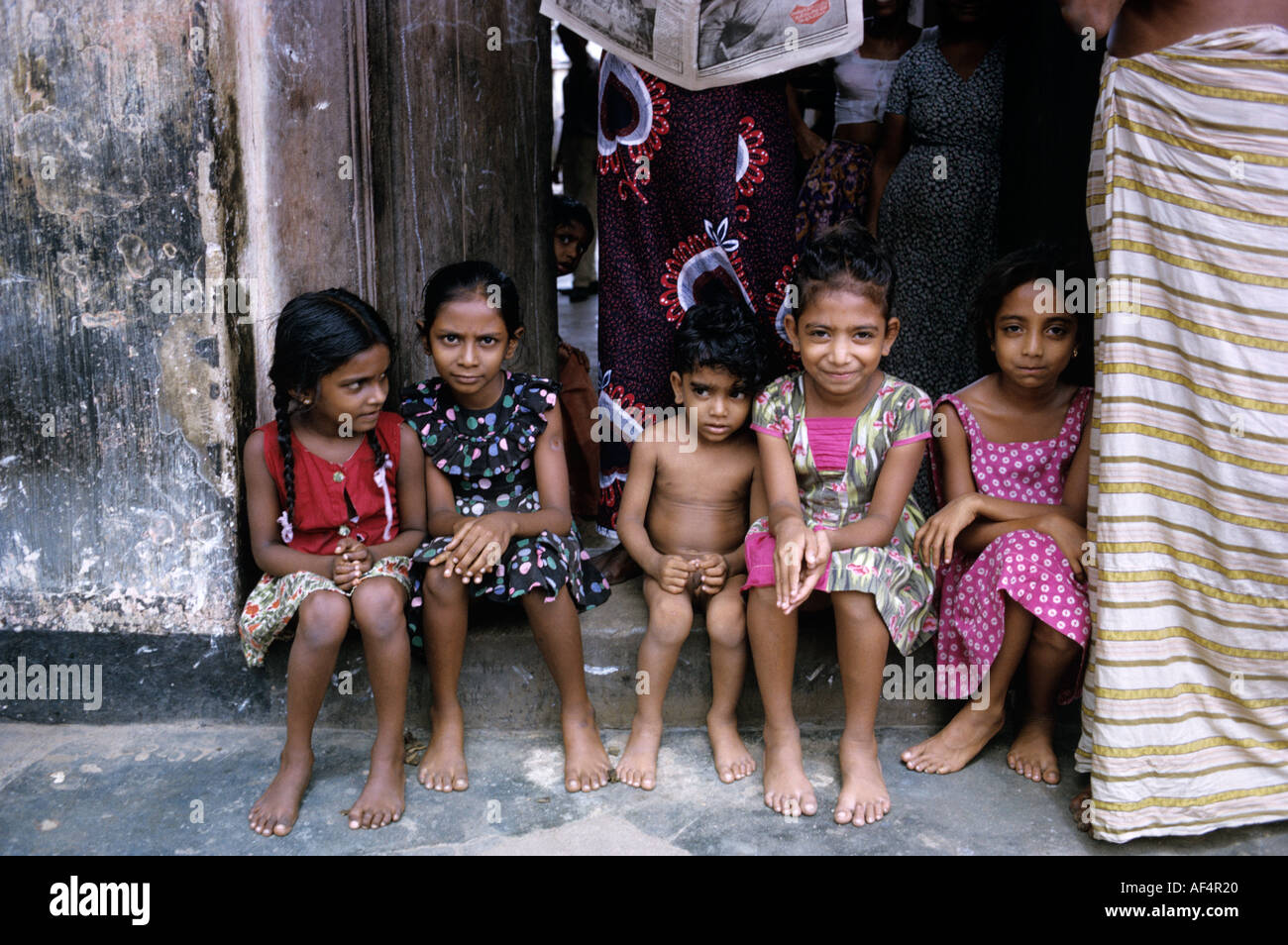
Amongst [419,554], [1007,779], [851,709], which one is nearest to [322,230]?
[419,554]

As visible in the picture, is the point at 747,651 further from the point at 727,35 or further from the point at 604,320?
the point at 727,35

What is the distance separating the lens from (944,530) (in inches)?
99.1

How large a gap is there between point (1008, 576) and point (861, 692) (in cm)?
42

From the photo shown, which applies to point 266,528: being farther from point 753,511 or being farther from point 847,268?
point 847,268

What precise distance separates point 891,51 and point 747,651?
2027mm

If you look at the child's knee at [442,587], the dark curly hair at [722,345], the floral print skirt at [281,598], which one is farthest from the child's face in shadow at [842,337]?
the floral print skirt at [281,598]

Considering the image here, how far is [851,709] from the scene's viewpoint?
2.49 metres

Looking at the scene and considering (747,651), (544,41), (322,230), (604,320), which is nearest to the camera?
(747,651)

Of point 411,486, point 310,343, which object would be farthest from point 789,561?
point 310,343

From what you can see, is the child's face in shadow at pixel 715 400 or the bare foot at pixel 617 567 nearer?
the child's face in shadow at pixel 715 400

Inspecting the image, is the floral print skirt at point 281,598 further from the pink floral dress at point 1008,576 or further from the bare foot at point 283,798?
the pink floral dress at point 1008,576

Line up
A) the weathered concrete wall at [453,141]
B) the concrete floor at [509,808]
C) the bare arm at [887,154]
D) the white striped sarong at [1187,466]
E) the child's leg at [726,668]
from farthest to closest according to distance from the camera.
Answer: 1. the bare arm at [887,154]
2. the weathered concrete wall at [453,141]
3. the child's leg at [726,668]
4. the concrete floor at [509,808]
5. the white striped sarong at [1187,466]

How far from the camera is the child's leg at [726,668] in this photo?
2588mm

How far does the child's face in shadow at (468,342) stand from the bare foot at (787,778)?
111 centimetres
